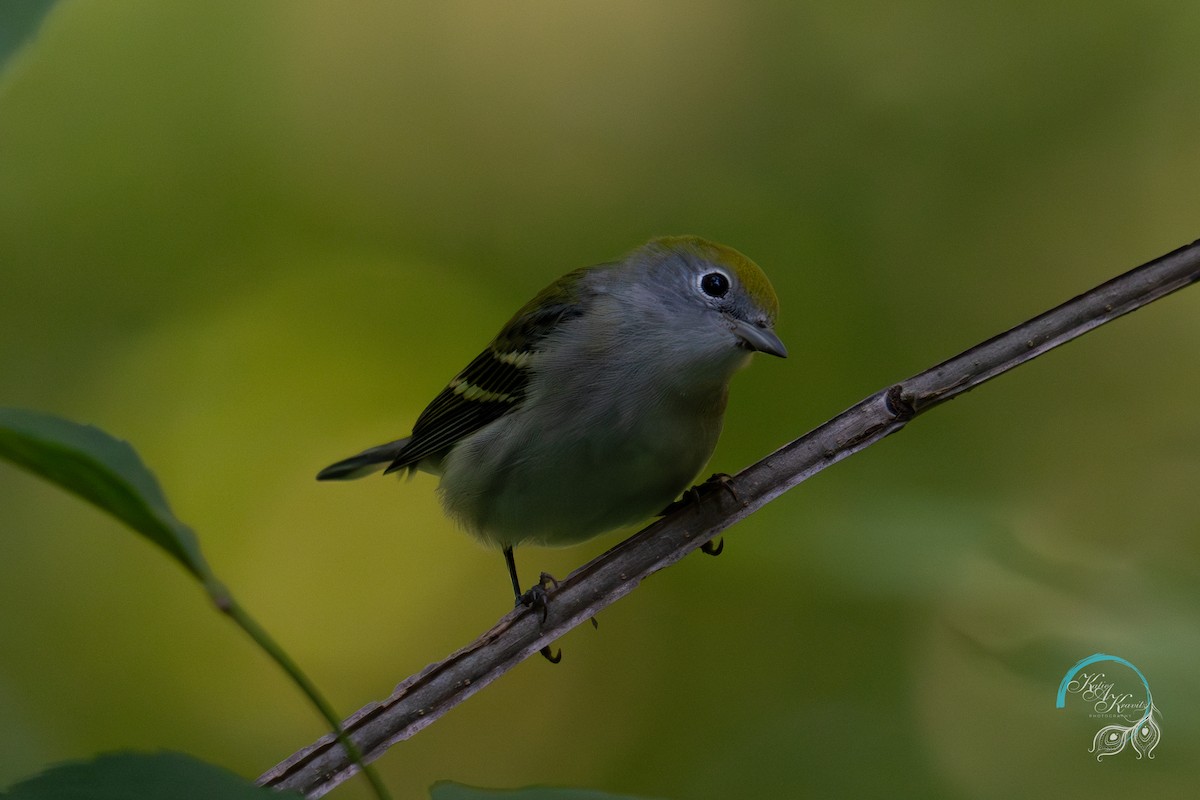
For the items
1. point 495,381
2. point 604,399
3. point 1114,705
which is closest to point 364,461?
point 495,381

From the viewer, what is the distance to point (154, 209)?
4.24 metres

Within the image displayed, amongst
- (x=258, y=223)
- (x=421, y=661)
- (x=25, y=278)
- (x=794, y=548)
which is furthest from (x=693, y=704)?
(x=25, y=278)

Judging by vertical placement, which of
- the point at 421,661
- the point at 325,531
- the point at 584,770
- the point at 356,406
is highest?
the point at 356,406

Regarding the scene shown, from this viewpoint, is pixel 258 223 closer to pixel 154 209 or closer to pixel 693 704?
pixel 154 209

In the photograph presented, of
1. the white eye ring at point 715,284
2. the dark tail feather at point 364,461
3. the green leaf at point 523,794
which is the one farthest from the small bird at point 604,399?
the green leaf at point 523,794

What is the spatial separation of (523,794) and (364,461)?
3005 mm

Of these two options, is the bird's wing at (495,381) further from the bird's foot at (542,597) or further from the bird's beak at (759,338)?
the bird's beak at (759,338)

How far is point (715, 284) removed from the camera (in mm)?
2900

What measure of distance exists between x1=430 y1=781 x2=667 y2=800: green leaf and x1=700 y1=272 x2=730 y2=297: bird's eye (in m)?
2.14

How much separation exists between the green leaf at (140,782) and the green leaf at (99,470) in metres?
0.18

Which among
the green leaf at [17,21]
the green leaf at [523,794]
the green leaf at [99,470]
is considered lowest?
the green leaf at [523,794]

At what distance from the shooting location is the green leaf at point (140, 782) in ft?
2.51

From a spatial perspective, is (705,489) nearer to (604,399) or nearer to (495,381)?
(604,399)

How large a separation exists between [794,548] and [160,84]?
3.73 m
